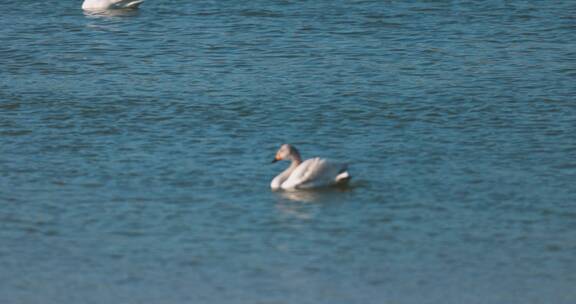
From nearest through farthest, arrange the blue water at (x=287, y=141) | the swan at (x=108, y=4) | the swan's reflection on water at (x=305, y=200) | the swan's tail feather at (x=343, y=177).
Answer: the blue water at (x=287, y=141) < the swan's reflection on water at (x=305, y=200) < the swan's tail feather at (x=343, y=177) < the swan at (x=108, y=4)

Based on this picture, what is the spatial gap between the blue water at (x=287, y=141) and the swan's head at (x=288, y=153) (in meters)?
0.41

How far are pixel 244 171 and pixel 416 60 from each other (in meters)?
6.65

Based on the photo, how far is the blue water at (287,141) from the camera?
39.4ft

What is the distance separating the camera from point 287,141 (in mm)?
17016

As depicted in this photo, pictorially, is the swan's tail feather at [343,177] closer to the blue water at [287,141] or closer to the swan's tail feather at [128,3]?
the blue water at [287,141]

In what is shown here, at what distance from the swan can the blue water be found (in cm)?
32

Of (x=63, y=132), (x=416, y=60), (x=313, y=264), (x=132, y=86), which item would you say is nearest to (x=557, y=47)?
(x=416, y=60)

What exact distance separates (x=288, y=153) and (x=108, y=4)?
12296 mm

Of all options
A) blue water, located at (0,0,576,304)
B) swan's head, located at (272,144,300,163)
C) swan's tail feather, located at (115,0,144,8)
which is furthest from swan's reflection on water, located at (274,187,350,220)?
swan's tail feather, located at (115,0,144,8)

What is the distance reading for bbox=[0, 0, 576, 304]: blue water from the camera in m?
12.0

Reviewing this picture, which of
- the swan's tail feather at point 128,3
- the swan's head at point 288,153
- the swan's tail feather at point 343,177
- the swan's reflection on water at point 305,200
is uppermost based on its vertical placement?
the swan's tail feather at point 128,3

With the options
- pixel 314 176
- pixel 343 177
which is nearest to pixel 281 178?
pixel 314 176

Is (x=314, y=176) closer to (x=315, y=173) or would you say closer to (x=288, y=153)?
(x=315, y=173)

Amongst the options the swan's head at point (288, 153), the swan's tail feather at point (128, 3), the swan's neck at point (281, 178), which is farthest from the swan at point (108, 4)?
the swan's neck at point (281, 178)
